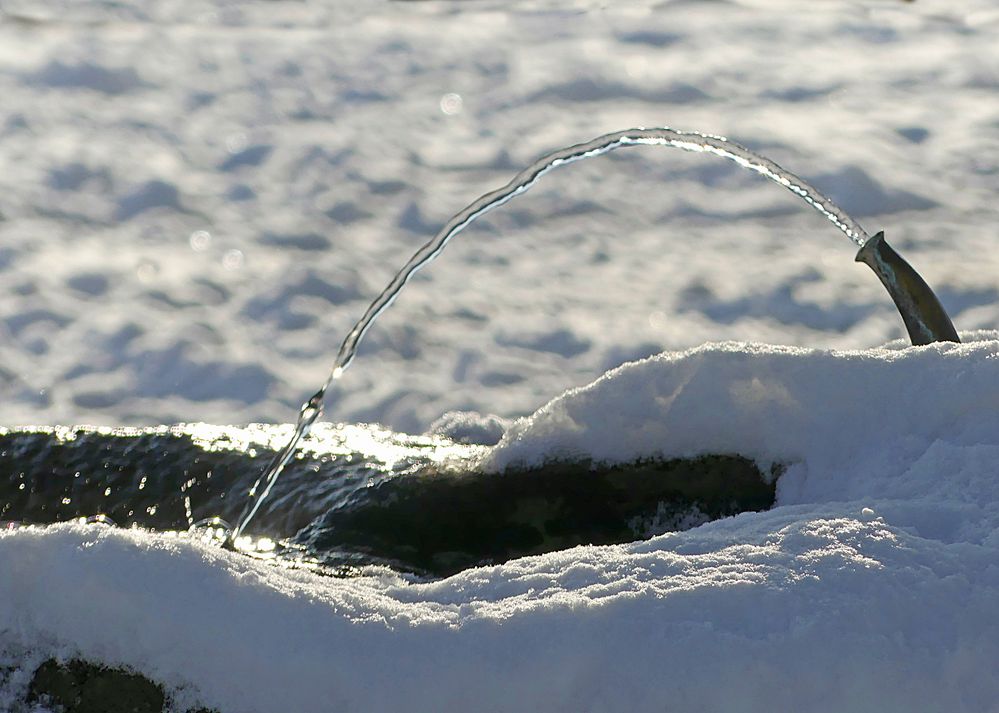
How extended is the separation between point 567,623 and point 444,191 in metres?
4.07

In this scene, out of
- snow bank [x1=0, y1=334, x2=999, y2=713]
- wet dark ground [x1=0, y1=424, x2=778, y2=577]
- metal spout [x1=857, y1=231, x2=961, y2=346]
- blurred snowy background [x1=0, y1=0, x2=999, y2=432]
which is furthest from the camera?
blurred snowy background [x1=0, y1=0, x2=999, y2=432]

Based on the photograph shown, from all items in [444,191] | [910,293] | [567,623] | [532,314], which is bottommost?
[567,623]

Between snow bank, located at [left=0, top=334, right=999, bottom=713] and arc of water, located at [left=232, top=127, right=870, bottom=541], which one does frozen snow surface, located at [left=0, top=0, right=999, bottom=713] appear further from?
arc of water, located at [left=232, top=127, right=870, bottom=541]

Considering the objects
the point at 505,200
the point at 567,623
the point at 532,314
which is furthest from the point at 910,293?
the point at 532,314

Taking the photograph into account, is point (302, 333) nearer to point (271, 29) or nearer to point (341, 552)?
point (341, 552)

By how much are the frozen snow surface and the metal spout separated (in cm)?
12

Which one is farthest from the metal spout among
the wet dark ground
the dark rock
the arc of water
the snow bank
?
the dark rock

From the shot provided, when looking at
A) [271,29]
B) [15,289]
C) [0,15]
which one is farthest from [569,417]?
[0,15]

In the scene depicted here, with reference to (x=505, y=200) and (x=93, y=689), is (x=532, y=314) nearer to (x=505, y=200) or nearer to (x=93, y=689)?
(x=505, y=200)

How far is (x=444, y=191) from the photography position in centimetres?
548

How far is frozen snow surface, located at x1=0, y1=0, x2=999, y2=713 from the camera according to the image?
153 centimetres

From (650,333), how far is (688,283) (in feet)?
1.36

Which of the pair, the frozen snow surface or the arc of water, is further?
the arc of water

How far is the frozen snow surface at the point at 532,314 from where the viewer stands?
1533 millimetres
